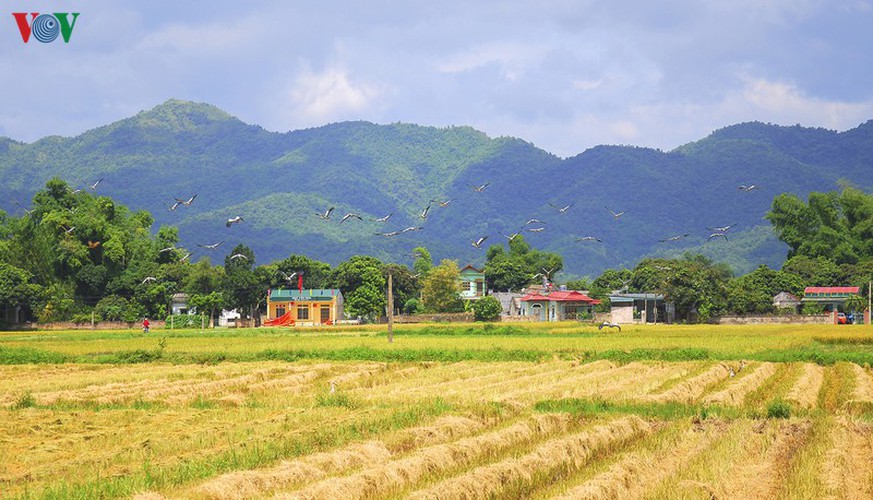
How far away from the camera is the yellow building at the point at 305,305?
4220 inches

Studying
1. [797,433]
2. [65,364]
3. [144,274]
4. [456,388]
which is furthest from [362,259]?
[797,433]

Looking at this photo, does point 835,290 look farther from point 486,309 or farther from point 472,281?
point 472,281

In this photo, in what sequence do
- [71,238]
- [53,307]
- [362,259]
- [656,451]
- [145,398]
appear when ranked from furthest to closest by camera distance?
[362,259] → [71,238] → [53,307] → [145,398] → [656,451]

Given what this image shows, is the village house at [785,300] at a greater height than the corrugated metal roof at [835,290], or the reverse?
the corrugated metal roof at [835,290]

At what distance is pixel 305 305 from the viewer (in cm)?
10794

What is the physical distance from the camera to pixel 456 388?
2786cm

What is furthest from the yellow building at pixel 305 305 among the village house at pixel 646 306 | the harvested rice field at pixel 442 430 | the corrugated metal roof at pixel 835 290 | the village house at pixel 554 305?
the harvested rice field at pixel 442 430

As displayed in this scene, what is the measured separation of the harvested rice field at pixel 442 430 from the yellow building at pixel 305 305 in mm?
68242

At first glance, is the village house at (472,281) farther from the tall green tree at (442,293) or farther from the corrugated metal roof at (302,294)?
the corrugated metal roof at (302,294)

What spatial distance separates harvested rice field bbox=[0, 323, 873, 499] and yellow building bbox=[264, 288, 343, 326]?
68242 millimetres

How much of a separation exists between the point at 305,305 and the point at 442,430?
90.9 meters

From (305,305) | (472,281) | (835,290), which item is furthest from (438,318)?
(472,281)

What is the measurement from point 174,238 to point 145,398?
108m

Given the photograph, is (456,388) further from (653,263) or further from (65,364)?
(653,263)
